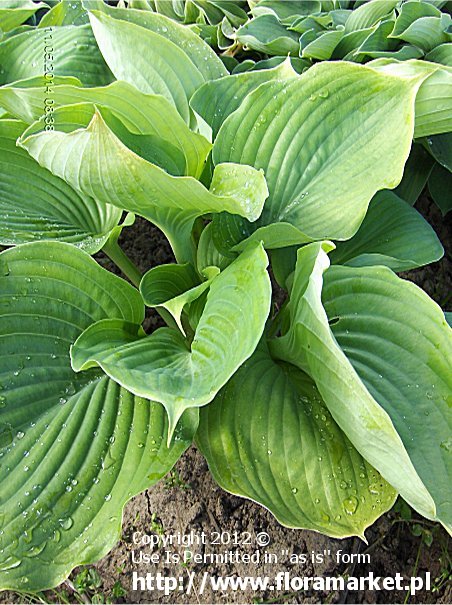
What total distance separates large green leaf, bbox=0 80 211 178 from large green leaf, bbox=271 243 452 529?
0.24 m

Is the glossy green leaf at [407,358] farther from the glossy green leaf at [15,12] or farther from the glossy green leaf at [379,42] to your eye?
the glossy green leaf at [15,12]

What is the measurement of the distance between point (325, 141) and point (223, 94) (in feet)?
0.67

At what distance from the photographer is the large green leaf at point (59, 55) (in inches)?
43.6

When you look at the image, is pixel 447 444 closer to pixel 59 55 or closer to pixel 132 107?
pixel 132 107

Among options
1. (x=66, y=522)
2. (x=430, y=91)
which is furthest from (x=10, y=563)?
(x=430, y=91)

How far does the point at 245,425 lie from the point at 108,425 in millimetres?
188

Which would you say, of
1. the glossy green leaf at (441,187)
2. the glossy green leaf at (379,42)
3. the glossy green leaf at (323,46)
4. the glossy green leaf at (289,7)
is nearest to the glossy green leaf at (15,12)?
the glossy green leaf at (289,7)

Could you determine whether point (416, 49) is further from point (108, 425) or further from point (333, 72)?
point (108, 425)

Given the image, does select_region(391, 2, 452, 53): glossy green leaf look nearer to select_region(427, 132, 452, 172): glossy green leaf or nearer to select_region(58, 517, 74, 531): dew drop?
select_region(427, 132, 452, 172): glossy green leaf

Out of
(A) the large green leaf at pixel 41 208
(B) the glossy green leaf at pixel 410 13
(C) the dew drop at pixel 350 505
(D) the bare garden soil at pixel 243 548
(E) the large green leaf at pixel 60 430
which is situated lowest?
(D) the bare garden soil at pixel 243 548

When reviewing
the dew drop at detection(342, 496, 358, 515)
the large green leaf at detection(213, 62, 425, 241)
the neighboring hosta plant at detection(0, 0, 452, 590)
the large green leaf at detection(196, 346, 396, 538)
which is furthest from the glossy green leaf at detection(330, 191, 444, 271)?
the dew drop at detection(342, 496, 358, 515)

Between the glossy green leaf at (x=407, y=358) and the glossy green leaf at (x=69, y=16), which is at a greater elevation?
the glossy green leaf at (x=69, y=16)

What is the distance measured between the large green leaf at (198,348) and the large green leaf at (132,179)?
0.08 m

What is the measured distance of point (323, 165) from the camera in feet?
2.81
